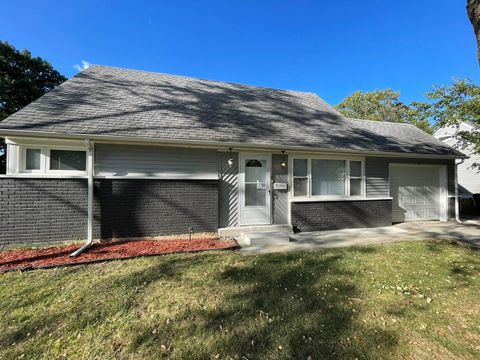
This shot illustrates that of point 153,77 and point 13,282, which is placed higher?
point 153,77

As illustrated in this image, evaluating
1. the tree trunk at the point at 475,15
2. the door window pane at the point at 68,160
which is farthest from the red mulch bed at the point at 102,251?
the tree trunk at the point at 475,15

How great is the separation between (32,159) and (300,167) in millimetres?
7392

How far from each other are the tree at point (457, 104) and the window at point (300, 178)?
28.9 ft

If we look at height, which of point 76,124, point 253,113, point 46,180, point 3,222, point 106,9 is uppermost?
point 106,9

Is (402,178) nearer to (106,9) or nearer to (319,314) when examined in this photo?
(319,314)

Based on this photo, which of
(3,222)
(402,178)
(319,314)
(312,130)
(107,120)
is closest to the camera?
(319,314)

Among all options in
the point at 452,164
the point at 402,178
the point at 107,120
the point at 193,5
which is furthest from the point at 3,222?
the point at 452,164

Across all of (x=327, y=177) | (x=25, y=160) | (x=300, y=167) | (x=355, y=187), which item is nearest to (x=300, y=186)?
(x=300, y=167)

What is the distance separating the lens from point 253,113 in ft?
29.6

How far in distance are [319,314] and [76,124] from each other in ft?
21.9

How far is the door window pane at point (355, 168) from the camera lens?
8.45 meters

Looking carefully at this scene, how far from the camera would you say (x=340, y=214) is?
26.5ft

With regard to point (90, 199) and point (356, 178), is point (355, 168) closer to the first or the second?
point (356, 178)

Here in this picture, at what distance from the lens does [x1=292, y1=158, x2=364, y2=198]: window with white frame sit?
7883mm
